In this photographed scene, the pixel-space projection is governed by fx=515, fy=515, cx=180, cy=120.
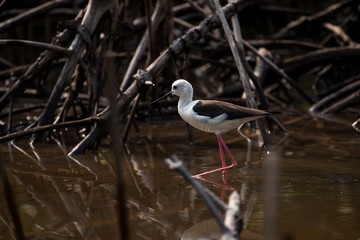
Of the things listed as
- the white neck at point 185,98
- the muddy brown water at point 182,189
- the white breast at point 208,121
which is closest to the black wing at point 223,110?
the white breast at point 208,121

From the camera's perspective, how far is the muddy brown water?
3494mm

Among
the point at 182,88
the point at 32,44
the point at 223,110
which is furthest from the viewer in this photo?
the point at 32,44

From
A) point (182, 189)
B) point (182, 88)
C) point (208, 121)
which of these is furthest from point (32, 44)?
point (182, 189)

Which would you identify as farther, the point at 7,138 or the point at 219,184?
the point at 7,138

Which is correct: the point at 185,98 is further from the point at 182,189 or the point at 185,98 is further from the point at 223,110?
the point at 182,189

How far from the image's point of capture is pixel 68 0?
7363 mm

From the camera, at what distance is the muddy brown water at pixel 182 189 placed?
A: 11.5ft

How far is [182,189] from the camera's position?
4.46m

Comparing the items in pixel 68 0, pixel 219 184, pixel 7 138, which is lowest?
pixel 219 184

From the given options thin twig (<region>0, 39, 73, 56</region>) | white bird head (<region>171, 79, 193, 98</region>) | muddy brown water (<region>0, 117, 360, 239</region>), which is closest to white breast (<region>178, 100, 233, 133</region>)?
white bird head (<region>171, 79, 193, 98</region>)

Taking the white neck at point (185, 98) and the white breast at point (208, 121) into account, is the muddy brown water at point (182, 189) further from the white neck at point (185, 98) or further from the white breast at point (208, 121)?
the white neck at point (185, 98)

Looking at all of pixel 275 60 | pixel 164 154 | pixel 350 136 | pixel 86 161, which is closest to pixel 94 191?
pixel 86 161

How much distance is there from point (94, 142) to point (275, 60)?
4.16 metres

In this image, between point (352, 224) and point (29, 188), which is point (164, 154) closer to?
point (29, 188)
